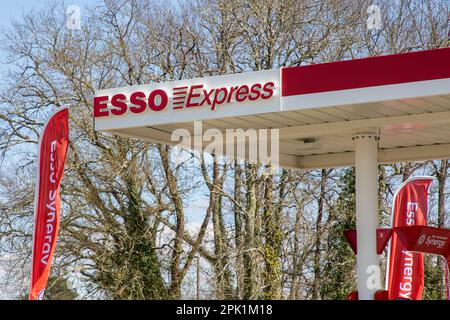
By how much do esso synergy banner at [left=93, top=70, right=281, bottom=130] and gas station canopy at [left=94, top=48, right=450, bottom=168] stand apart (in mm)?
14

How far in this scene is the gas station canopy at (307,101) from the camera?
12883 mm

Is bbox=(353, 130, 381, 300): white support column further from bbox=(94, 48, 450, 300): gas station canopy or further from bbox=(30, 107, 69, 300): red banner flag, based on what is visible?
bbox=(30, 107, 69, 300): red banner flag

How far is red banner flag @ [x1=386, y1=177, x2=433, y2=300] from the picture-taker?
665 inches

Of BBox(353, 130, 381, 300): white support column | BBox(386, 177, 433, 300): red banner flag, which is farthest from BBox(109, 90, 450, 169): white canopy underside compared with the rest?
BBox(386, 177, 433, 300): red banner flag

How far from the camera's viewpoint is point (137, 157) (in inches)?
1197

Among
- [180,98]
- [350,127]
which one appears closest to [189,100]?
[180,98]

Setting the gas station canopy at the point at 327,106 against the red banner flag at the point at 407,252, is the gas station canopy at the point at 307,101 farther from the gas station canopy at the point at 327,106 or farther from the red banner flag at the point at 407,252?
the red banner flag at the point at 407,252

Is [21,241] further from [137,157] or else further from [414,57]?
[414,57]

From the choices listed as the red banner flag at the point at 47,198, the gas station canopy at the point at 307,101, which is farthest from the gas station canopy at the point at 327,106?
the red banner flag at the point at 47,198

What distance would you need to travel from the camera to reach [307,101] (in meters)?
13.4

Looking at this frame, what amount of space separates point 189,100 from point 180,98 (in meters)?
0.15

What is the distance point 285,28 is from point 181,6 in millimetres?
4004

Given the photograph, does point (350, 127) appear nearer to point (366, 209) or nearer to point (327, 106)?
point (366, 209)
